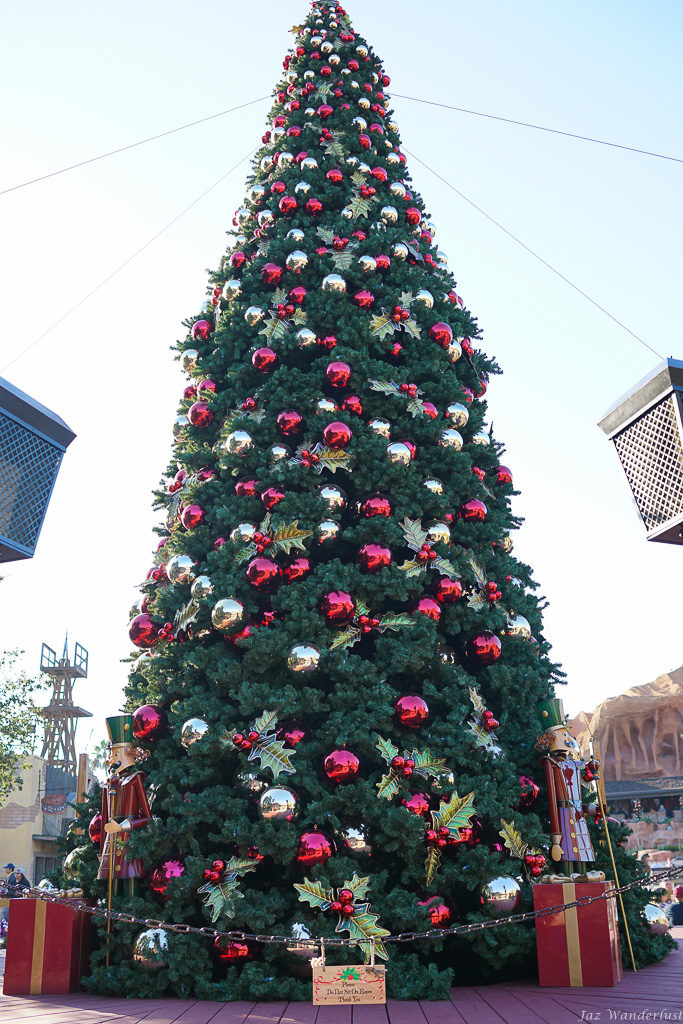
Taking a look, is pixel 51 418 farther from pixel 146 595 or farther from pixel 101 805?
pixel 101 805

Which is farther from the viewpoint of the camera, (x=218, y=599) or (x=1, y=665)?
(x=1, y=665)

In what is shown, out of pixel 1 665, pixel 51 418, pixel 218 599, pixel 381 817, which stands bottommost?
pixel 381 817

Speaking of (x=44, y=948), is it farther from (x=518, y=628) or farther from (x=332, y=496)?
(x=518, y=628)

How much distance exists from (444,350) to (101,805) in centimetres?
476

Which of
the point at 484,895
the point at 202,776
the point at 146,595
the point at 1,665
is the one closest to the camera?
the point at 484,895

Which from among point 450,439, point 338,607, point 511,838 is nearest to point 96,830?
point 338,607

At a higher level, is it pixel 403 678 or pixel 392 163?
pixel 392 163

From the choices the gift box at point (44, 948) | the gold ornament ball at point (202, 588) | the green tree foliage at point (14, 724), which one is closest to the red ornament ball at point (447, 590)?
the gold ornament ball at point (202, 588)

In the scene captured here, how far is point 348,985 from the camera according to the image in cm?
388

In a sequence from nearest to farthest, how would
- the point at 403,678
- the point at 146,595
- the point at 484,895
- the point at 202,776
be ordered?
the point at 484,895
the point at 202,776
the point at 403,678
the point at 146,595

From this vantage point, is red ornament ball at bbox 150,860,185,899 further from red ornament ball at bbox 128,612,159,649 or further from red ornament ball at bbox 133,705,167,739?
red ornament ball at bbox 128,612,159,649

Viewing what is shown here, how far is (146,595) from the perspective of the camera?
685 centimetres

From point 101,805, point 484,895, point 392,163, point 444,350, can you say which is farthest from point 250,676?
point 392,163

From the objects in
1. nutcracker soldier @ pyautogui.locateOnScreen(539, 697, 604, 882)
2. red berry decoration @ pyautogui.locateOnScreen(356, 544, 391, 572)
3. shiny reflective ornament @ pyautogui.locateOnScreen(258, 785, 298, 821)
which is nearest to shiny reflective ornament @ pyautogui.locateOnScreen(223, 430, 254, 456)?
red berry decoration @ pyautogui.locateOnScreen(356, 544, 391, 572)
